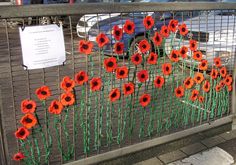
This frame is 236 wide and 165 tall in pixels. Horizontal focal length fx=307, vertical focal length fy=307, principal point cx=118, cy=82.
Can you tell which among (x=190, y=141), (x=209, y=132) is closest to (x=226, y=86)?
(x=209, y=132)

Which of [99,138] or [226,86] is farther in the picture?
[226,86]

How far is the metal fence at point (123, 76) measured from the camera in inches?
105

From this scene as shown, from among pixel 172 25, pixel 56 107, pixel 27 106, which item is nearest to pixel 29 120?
pixel 27 106

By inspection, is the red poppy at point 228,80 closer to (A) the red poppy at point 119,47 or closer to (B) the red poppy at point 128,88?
(B) the red poppy at point 128,88

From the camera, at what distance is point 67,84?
8.90ft

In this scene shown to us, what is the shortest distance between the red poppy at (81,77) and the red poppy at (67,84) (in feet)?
0.16

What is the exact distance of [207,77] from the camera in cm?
405

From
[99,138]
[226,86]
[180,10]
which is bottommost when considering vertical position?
[99,138]

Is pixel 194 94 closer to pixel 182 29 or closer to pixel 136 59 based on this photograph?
pixel 182 29

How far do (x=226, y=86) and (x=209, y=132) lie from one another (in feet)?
2.09

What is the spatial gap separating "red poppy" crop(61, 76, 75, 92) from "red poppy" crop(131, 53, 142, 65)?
0.67 meters

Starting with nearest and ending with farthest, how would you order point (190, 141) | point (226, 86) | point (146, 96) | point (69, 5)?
point (69, 5) → point (146, 96) → point (190, 141) → point (226, 86)

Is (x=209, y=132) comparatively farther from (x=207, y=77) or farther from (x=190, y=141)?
(x=207, y=77)

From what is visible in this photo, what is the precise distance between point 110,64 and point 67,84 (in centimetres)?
46
